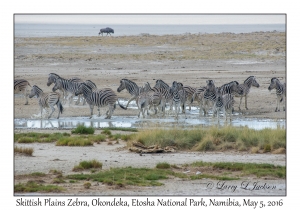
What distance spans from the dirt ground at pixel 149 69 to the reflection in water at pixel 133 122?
2.78ft

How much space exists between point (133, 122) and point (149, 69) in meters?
13.6

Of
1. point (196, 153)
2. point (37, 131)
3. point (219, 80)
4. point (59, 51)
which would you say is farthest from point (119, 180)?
point (59, 51)

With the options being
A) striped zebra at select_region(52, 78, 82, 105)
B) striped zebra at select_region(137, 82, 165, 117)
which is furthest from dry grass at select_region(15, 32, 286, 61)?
striped zebra at select_region(137, 82, 165, 117)

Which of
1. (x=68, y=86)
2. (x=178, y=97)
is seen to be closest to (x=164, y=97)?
(x=178, y=97)

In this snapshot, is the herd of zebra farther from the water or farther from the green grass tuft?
the water

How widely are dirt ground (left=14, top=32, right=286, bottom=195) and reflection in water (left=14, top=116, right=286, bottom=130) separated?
85 cm

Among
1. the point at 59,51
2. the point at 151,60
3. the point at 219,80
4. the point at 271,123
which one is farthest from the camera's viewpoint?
the point at 59,51

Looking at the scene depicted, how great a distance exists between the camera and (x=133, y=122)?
19.9 meters

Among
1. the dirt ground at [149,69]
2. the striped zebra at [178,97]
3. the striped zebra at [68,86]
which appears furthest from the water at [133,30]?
the striped zebra at [178,97]

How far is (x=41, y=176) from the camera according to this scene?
12438 mm

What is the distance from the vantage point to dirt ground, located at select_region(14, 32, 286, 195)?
1384 cm

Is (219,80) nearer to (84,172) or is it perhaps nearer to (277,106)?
(277,106)

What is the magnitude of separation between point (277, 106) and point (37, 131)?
333 inches

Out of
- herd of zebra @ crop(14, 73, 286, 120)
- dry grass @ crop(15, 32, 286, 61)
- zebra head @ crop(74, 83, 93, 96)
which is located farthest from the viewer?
dry grass @ crop(15, 32, 286, 61)
